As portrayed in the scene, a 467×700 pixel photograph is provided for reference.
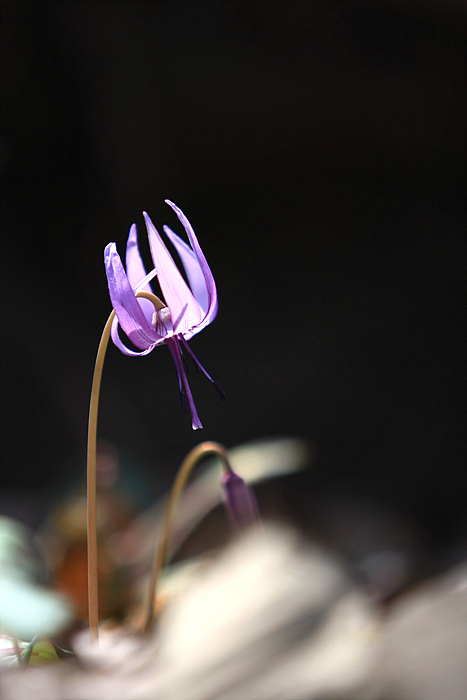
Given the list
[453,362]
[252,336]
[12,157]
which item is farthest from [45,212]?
[453,362]

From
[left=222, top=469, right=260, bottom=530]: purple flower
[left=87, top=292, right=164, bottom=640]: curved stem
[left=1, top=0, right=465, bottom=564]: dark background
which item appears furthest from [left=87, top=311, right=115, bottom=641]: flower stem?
[left=1, top=0, right=465, bottom=564]: dark background

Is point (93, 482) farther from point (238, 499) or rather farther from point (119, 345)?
point (238, 499)

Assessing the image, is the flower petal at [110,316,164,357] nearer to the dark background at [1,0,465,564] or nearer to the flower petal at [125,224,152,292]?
the flower petal at [125,224,152,292]

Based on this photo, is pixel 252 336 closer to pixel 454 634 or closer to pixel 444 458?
pixel 444 458

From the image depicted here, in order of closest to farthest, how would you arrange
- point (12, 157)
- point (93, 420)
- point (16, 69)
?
point (93, 420)
point (12, 157)
point (16, 69)

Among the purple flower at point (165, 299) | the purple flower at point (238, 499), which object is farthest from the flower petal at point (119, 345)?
the purple flower at point (238, 499)

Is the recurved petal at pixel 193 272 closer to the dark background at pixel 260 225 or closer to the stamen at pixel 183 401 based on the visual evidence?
the stamen at pixel 183 401

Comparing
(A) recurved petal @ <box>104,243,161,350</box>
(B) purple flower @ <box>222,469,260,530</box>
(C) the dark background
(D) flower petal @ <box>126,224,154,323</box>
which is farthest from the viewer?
(C) the dark background

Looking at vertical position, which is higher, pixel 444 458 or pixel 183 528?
pixel 444 458
